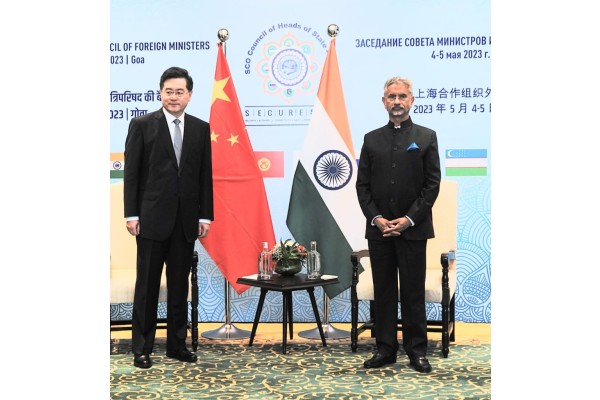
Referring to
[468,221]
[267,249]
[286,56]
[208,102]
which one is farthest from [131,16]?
[468,221]

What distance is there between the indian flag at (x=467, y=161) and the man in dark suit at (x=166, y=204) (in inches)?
84.7

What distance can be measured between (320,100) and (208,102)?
976 millimetres

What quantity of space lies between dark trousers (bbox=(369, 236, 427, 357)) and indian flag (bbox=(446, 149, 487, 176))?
1.52 meters

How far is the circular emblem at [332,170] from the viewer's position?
541cm

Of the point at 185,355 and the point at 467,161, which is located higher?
the point at 467,161

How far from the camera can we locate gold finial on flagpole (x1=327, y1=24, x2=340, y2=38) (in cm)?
559

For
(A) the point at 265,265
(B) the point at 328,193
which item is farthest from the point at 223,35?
(A) the point at 265,265

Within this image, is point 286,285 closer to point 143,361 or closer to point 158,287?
point 158,287

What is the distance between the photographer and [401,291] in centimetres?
434

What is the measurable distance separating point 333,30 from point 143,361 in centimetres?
297

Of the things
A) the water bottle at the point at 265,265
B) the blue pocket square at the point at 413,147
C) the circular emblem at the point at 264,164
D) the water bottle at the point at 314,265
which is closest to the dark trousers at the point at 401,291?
the blue pocket square at the point at 413,147

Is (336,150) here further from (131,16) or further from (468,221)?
(131,16)

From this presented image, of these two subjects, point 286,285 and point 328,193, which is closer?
point 286,285

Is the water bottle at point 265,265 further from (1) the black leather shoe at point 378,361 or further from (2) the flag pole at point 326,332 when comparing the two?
(1) the black leather shoe at point 378,361
